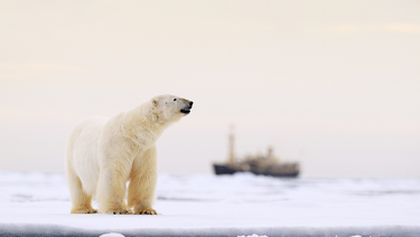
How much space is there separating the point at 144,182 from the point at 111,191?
342 millimetres

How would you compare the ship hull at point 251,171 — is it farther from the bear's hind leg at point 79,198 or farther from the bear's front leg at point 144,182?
the bear's front leg at point 144,182

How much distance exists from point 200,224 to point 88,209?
6.52 ft

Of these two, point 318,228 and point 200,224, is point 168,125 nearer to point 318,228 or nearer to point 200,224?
point 200,224

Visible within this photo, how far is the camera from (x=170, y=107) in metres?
5.59

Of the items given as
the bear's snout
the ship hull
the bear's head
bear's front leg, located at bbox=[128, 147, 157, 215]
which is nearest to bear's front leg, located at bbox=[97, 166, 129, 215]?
bear's front leg, located at bbox=[128, 147, 157, 215]

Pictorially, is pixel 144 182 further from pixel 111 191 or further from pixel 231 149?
pixel 231 149

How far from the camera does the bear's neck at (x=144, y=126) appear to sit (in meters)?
5.66

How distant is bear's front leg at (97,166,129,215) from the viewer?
5547mm

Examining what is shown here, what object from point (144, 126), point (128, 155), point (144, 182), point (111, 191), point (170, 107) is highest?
point (170, 107)

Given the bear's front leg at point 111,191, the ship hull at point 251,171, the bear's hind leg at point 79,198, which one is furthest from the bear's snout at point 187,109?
the ship hull at point 251,171

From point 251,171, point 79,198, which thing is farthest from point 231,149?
point 79,198

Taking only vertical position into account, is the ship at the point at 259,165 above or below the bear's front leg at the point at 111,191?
above

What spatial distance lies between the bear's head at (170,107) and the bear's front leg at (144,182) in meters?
0.36

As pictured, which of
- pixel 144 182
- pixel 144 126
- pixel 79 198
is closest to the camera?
pixel 144 126
